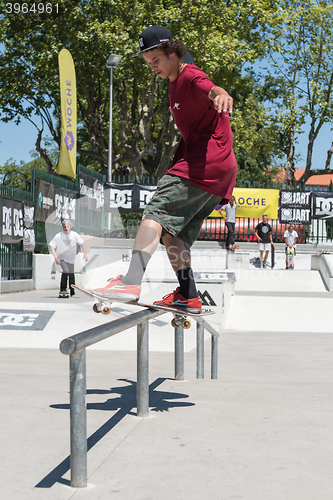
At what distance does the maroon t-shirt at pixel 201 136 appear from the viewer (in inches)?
121

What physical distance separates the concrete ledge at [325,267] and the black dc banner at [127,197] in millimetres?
6668

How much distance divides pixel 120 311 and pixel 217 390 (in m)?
4.49

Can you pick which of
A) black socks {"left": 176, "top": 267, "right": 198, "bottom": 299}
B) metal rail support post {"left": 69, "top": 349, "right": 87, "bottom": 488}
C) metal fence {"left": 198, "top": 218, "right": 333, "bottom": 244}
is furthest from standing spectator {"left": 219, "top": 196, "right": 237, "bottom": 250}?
metal rail support post {"left": 69, "top": 349, "right": 87, "bottom": 488}

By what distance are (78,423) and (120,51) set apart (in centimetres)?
2485

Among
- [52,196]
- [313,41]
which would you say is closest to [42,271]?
[52,196]

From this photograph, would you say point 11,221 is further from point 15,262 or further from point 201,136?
point 201,136

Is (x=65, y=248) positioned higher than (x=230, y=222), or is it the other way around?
(x=230, y=222)

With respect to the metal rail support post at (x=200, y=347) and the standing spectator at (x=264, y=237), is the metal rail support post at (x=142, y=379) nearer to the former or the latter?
the metal rail support post at (x=200, y=347)

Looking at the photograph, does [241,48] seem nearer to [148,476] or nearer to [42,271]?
[42,271]

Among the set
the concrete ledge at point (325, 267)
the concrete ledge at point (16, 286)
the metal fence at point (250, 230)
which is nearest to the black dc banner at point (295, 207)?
the metal fence at point (250, 230)

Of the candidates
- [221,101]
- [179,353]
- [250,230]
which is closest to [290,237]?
[250,230]

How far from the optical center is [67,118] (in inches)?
729

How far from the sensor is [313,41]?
31.7 meters

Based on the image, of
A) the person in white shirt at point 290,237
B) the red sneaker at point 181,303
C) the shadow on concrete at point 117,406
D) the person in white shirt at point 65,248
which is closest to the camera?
the shadow on concrete at point 117,406
